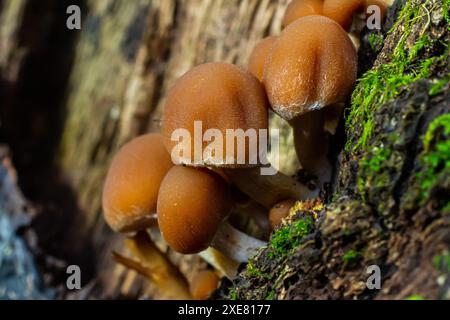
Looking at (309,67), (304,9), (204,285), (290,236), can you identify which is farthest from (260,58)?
(204,285)

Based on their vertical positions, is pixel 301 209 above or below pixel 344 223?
below

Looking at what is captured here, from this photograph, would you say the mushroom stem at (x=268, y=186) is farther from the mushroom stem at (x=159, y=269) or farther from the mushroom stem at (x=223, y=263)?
the mushroom stem at (x=159, y=269)

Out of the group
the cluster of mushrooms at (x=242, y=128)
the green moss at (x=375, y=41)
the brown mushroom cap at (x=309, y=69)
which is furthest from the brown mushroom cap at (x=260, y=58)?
the green moss at (x=375, y=41)

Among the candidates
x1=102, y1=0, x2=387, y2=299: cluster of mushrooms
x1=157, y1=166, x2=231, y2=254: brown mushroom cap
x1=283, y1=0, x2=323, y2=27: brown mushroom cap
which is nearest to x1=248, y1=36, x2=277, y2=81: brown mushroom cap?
x1=102, y1=0, x2=387, y2=299: cluster of mushrooms

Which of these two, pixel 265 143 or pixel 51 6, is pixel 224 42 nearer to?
pixel 265 143

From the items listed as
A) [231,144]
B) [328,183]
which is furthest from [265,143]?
[328,183]
